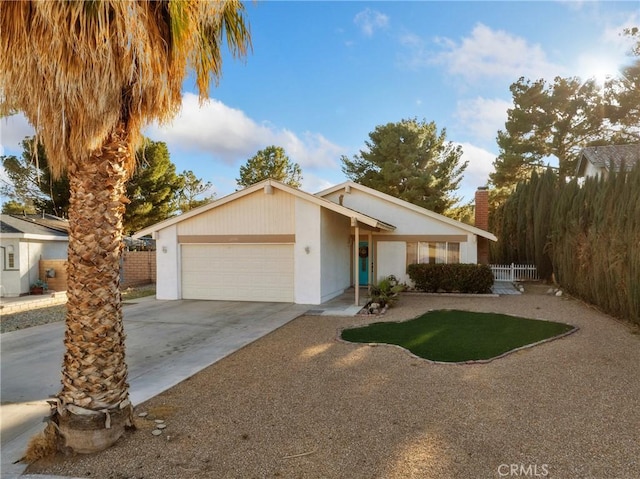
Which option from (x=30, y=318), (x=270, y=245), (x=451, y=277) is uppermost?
(x=270, y=245)

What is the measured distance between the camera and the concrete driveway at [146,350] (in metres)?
5.01

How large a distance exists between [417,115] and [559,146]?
10869 millimetres

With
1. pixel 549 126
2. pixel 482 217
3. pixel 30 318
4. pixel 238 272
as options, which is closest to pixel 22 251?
pixel 30 318

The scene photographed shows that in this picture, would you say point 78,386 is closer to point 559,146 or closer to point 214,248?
point 214,248

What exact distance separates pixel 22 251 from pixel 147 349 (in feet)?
42.1

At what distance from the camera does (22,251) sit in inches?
656

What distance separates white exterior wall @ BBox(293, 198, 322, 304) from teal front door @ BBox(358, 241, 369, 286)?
5.26 m

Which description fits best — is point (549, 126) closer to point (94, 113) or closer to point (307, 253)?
point (307, 253)

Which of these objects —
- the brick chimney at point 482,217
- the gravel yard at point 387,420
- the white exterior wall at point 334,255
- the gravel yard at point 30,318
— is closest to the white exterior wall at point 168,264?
the gravel yard at point 30,318

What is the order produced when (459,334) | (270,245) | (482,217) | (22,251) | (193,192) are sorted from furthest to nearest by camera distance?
(193,192) < (482,217) < (22,251) < (270,245) < (459,334)

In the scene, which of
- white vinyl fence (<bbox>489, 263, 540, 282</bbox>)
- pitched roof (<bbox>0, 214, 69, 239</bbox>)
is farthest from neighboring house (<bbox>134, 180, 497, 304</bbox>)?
pitched roof (<bbox>0, 214, 69, 239</bbox>)

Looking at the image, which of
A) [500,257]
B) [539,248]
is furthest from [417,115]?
[539,248]

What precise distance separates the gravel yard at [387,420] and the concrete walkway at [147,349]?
544mm

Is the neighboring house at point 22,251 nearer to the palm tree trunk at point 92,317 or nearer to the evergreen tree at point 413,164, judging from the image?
the palm tree trunk at point 92,317
